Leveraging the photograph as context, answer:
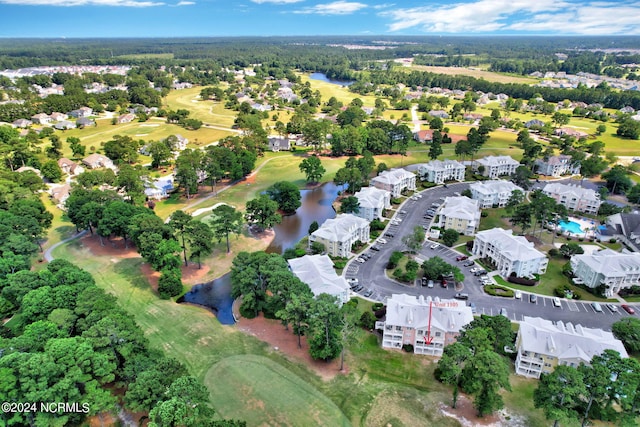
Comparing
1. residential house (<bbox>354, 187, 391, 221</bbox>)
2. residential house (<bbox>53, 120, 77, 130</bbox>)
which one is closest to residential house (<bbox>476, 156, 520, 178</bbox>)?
residential house (<bbox>354, 187, 391, 221</bbox>)

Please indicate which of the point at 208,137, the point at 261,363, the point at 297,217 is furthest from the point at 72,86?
the point at 261,363

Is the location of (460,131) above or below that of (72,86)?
below

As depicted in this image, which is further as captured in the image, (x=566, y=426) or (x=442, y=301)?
(x=442, y=301)

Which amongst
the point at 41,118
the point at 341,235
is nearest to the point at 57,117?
the point at 41,118

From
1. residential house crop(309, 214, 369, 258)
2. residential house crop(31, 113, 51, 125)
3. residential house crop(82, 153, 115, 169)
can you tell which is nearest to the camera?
residential house crop(309, 214, 369, 258)

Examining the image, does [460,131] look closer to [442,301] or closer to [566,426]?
[442,301]

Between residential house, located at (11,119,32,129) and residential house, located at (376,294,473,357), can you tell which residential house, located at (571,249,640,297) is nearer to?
residential house, located at (376,294,473,357)
